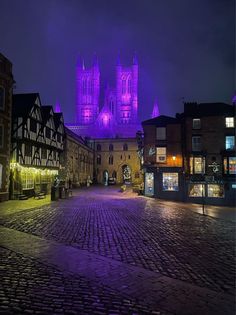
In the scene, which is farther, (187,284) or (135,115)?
(135,115)

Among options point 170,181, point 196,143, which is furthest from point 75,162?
point 196,143

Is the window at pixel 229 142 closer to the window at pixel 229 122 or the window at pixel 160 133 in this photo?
the window at pixel 229 122

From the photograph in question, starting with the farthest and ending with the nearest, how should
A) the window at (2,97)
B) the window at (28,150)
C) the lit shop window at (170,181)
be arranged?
the lit shop window at (170,181) → the window at (28,150) → the window at (2,97)

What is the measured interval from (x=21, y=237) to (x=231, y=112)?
28.7 m

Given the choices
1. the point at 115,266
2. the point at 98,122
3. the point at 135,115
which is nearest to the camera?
the point at 115,266

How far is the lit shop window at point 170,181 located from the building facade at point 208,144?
51.4 inches

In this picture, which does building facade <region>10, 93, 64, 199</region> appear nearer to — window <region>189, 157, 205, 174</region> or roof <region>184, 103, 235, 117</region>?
roof <region>184, 103, 235, 117</region>

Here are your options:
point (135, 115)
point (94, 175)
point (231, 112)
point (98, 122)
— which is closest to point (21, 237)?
point (231, 112)

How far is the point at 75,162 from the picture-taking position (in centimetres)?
5334

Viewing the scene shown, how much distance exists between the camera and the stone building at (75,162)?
4606 cm

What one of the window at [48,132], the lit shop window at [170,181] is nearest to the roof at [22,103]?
the window at [48,132]

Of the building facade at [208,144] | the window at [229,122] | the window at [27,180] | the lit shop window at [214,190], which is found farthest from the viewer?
the window at [229,122]

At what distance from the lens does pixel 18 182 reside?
87.7 feet

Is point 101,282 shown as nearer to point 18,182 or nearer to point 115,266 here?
point 115,266
